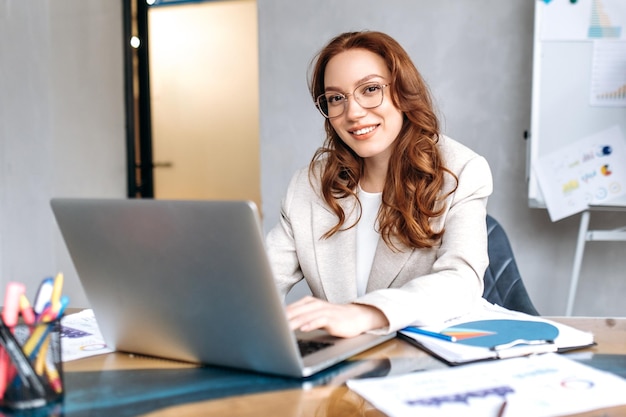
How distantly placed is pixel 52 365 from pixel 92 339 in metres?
0.33

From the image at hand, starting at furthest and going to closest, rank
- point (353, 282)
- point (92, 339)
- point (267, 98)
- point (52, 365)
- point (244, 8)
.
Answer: point (244, 8), point (267, 98), point (353, 282), point (92, 339), point (52, 365)

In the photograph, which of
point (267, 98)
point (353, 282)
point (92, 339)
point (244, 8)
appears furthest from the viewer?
point (244, 8)

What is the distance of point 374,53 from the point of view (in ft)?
5.15

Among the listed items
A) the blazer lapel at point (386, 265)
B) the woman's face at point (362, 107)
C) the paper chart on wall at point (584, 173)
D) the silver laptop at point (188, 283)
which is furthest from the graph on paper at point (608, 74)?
the silver laptop at point (188, 283)

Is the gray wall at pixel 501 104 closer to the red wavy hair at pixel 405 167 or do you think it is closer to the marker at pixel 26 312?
the red wavy hair at pixel 405 167

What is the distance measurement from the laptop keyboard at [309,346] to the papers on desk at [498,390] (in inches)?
4.7

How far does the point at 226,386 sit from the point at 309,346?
0.16 metres

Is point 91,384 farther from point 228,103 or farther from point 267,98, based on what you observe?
point 228,103

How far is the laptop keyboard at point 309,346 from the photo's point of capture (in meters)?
0.97

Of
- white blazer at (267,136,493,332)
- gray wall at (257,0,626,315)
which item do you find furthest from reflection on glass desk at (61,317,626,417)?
gray wall at (257,0,626,315)

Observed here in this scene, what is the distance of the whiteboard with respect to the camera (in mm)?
2719

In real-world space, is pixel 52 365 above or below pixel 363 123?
below

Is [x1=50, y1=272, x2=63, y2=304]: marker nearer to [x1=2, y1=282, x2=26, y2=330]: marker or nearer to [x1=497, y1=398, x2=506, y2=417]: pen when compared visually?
[x1=2, y1=282, x2=26, y2=330]: marker

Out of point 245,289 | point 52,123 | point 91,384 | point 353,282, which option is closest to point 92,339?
point 91,384
